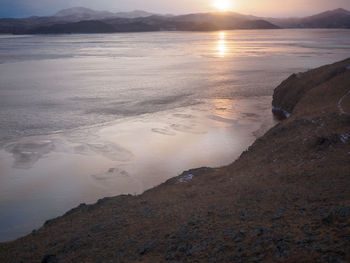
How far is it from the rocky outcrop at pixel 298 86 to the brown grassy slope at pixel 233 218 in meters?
5.99

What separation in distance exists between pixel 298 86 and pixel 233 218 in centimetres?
1124

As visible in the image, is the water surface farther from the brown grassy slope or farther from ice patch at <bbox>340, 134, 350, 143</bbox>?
ice patch at <bbox>340, 134, 350, 143</bbox>

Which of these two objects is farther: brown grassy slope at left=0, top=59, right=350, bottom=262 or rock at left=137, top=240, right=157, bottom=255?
rock at left=137, top=240, right=157, bottom=255

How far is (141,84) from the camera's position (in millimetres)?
21047

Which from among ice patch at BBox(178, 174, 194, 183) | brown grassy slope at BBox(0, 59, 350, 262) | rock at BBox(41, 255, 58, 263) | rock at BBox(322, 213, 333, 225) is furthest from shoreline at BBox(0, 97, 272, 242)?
rock at BBox(322, 213, 333, 225)

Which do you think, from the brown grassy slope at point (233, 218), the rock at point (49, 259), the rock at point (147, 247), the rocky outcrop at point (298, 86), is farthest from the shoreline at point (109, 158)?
the rock at point (147, 247)

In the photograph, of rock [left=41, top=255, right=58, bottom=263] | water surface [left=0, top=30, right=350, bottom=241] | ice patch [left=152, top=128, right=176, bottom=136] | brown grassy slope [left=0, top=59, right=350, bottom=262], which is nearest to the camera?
brown grassy slope [left=0, top=59, right=350, bottom=262]

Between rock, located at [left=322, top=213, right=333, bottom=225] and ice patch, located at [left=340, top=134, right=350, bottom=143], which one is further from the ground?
ice patch, located at [left=340, top=134, right=350, bottom=143]

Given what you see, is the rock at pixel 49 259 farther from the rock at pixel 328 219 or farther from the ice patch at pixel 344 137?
the ice patch at pixel 344 137

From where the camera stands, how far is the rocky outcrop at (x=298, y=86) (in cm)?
1335

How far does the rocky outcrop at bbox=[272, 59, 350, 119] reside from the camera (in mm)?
13352

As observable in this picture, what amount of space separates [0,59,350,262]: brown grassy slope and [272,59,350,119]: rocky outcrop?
236 inches

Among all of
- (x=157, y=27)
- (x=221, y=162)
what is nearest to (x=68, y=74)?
(x=221, y=162)

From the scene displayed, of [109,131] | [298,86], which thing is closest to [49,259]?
[109,131]
